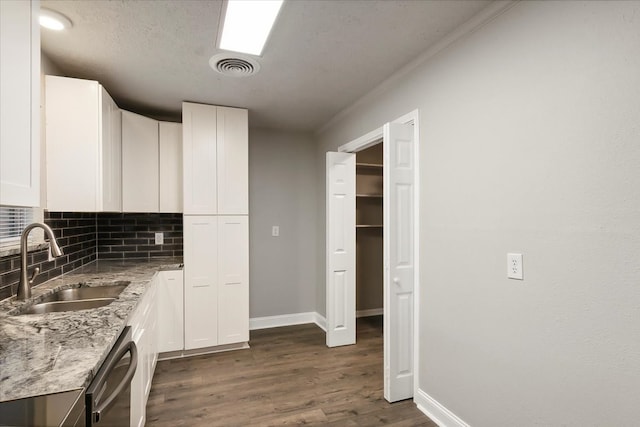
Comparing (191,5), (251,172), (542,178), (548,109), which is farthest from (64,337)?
(251,172)

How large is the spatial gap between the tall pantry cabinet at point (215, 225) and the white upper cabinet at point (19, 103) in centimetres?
180

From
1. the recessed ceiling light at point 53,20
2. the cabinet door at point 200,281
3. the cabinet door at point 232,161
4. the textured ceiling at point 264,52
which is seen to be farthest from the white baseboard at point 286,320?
the recessed ceiling light at point 53,20

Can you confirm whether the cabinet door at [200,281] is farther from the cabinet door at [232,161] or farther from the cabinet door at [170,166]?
the cabinet door at [170,166]

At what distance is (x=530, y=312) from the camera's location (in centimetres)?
150

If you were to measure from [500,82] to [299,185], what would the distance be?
2.78m

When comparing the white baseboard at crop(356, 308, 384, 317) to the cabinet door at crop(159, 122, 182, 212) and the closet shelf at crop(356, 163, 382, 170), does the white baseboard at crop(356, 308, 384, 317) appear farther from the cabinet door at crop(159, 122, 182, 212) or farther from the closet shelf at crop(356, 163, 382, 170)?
the cabinet door at crop(159, 122, 182, 212)

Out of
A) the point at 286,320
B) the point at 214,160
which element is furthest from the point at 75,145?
the point at 286,320

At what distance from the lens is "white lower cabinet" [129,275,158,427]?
1.69m

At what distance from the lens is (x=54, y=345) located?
1122 mm

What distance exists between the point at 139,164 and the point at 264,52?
1738mm

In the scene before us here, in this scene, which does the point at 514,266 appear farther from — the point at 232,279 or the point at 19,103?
the point at 232,279

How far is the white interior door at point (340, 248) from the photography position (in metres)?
3.35

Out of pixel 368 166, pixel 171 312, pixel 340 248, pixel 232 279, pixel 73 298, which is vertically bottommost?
pixel 171 312

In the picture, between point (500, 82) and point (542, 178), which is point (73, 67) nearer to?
point (500, 82)
